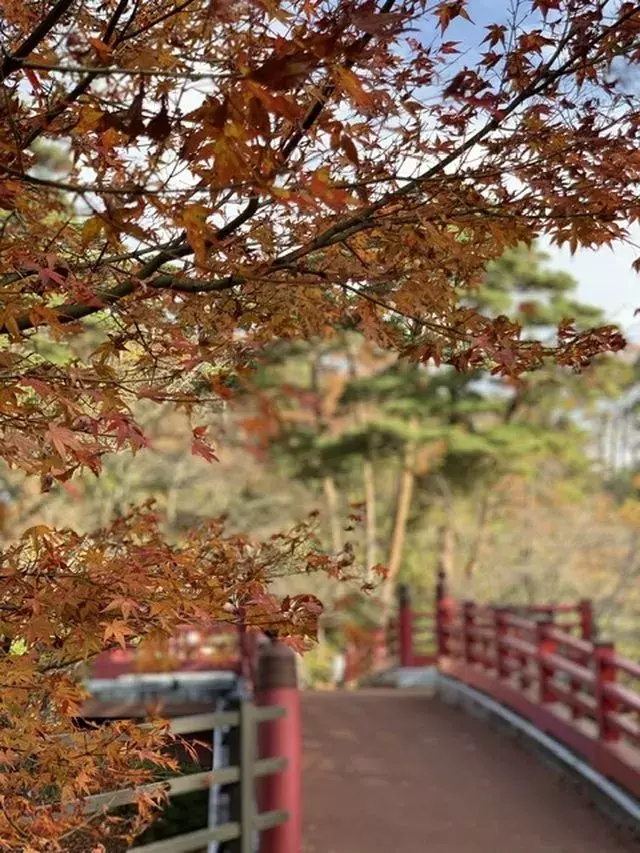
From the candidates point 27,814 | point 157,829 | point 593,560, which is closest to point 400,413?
point 593,560

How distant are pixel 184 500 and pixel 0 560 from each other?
16469 mm

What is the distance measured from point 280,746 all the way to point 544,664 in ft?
15.3

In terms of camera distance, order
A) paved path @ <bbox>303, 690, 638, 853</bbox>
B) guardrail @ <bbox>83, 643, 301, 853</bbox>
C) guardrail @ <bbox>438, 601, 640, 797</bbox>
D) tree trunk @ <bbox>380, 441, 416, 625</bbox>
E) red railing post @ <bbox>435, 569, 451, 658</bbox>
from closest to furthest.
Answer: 1. guardrail @ <bbox>83, 643, 301, 853</bbox>
2. paved path @ <bbox>303, 690, 638, 853</bbox>
3. guardrail @ <bbox>438, 601, 640, 797</bbox>
4. red railing post @ <bbox>435, 569, 451, 658</bbox>
5. tree trunk @ <bbox>380, 441, 416, 625</bbox>

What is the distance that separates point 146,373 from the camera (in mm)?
3416

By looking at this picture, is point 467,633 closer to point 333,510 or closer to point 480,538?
point 480,538

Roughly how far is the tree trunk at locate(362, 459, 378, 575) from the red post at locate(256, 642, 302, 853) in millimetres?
17032

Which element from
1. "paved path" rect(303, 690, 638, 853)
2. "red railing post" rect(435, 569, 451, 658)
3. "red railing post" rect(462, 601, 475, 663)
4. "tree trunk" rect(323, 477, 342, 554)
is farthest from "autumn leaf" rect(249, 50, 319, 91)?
"tree trunk" rect(323, 477, 342, 554)

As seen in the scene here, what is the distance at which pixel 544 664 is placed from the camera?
1098 cm

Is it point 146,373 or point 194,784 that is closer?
point 146,373

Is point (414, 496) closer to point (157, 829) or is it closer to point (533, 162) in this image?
point (157, 829)

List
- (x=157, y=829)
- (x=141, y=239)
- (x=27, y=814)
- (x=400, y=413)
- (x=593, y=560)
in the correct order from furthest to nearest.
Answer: (x=400, y=413) < (x=593, y=560) < (x=157, y=829) < (x=27, y=814) < (x=141, y=239)

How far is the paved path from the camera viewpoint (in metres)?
8.12

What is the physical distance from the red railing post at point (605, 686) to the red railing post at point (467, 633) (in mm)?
5186

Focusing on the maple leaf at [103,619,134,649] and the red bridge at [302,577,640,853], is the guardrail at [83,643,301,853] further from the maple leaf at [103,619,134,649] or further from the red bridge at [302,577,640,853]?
the maple leaf at [103,619,134,649]
